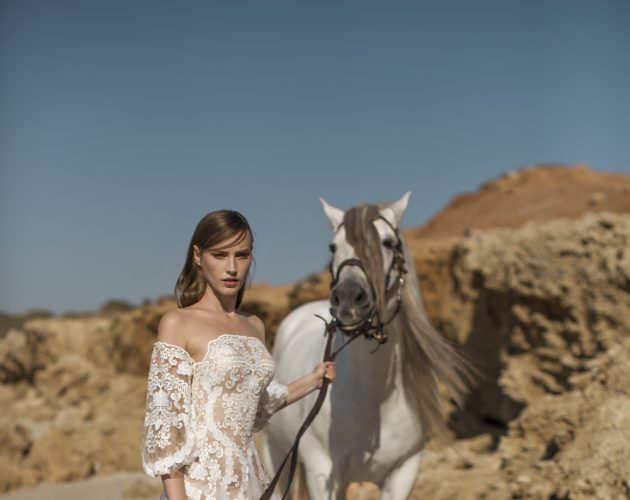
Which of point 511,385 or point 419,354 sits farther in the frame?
point 511,385

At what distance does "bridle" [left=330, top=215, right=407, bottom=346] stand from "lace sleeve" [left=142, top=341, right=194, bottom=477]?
4.27 feet

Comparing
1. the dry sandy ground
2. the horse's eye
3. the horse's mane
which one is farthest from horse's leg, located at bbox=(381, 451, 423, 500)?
the dry sandy ground

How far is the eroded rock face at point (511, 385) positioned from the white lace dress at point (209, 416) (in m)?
1.82

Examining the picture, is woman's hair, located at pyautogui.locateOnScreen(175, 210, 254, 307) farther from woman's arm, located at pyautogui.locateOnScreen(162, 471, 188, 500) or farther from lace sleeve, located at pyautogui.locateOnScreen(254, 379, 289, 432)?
woman's arm, located at pyautogui.locateOnScreen(162, 471, 188, 500)

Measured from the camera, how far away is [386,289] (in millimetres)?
4008

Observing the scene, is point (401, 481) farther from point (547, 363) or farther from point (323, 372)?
point (547, 363)

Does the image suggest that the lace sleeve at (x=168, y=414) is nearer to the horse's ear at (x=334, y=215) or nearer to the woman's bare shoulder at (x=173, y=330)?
the woman's bare shoulder at (x=173, y=330)

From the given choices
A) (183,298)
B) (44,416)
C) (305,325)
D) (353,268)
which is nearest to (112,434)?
(44,416)

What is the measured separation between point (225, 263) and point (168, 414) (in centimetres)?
52

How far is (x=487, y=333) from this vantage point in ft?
31.0

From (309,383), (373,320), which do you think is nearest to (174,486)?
(309,383)

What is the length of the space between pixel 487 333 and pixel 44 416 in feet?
25.1

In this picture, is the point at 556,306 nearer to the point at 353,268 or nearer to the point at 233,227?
the point at 353,268

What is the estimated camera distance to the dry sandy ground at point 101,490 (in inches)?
329
